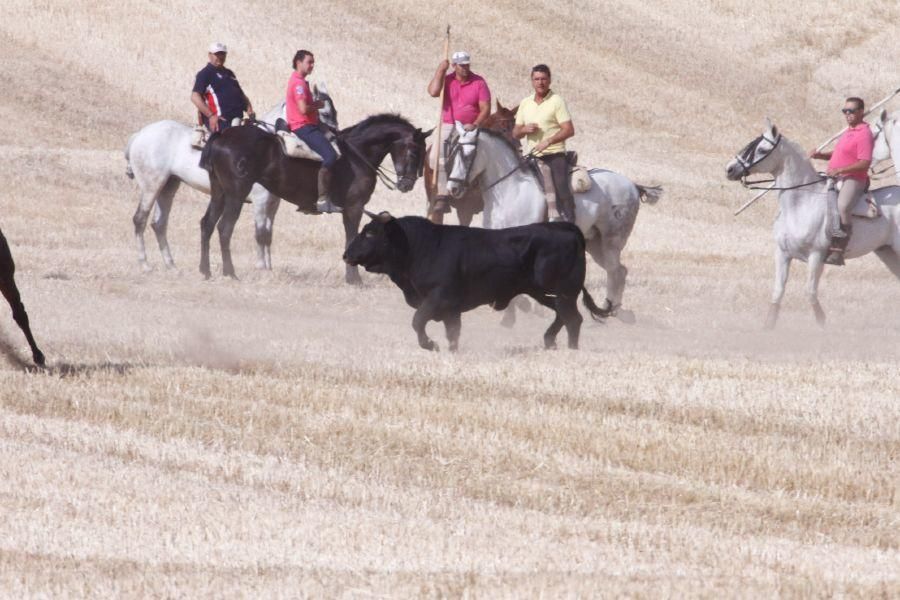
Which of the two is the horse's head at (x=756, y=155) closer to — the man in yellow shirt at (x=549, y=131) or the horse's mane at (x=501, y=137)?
the man in yellow shirt at (x=549, y=131)

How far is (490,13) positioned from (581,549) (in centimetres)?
5089

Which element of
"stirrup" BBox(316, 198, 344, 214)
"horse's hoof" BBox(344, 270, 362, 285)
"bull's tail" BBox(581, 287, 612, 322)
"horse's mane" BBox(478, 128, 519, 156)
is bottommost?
"horse's hoof" BBox(344, 270, 362, 285)

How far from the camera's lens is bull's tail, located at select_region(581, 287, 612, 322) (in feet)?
52.5

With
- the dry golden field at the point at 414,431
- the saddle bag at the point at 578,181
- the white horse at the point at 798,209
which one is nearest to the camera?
the dry golden field at the point at 414,431

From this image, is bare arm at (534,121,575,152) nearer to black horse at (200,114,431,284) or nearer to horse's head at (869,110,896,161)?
black horse at (200,114,431,284)

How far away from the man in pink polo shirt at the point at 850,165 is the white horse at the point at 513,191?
7.62 feet

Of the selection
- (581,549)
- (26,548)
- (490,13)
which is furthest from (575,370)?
(490,13)

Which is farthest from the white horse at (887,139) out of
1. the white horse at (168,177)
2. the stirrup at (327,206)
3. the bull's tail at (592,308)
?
the white horse at (168,177)

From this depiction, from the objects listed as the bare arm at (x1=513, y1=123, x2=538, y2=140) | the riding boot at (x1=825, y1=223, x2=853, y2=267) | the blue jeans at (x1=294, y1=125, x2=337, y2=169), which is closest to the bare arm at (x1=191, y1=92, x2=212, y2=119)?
the blue jeans at (x1=294, y1=125, x2=337, y2=169)

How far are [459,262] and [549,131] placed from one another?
3975 millimetres

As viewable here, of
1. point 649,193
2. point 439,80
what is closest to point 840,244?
point 649,193

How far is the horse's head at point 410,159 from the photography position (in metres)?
21.0

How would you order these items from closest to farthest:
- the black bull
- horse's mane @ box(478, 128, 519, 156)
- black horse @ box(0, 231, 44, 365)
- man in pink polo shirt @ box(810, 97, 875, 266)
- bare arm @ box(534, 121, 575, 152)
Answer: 1. black horse @ box(0, 231, 44, 365)
2. the black bull
3. bare arm @ box(534, 121, 575, 152)
4. horse's mane @ box(478, 128, 519, 156)
5. man in pink polo shirt @ box(810, 97, 875, 266)

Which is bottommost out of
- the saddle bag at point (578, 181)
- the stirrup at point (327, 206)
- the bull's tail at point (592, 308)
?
the stirrup at point (327, 206)
